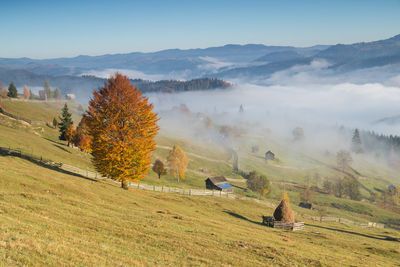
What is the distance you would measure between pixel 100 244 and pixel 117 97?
27.1 meters

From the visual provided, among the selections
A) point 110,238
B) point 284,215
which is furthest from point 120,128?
point 284,215

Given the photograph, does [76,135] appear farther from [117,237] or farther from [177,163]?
[117,237]

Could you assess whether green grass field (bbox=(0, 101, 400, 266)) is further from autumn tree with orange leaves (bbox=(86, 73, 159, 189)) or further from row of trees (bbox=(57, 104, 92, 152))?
row of trees (bbox=(57, 104, 92, 152))

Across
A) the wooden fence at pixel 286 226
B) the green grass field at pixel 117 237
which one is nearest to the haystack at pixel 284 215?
the wooden fence at pixel 286 226

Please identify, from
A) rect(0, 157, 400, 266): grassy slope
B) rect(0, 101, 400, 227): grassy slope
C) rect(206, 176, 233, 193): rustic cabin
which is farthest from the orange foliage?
rect(0, 157, 400, 266): grassy slope

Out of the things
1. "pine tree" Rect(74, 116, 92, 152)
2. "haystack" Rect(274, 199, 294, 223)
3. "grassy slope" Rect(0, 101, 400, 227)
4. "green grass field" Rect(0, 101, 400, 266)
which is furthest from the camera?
"pine tree" Rect(74, 116, 92, 152)

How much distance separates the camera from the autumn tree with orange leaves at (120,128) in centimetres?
4303

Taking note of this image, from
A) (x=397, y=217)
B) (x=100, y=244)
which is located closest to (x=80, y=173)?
(x=100, y=244)

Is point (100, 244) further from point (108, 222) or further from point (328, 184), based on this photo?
point (328, 184)

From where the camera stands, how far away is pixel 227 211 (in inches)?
2133

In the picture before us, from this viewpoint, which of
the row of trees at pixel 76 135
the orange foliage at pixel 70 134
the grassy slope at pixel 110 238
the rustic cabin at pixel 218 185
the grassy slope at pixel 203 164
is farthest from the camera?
the rustic cabin at pixel 218 185

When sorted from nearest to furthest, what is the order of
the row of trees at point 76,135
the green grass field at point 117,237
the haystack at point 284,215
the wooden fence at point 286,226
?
1. the green grass field at point 117,237
2. the wooden fence at point 286,226
3. the haystack at point 284,215
4. the row of trees at point 76,135

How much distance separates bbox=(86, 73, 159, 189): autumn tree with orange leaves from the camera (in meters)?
43.0

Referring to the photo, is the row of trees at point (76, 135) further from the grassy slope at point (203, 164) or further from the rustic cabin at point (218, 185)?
the rustic cabin at point (218, 185)
